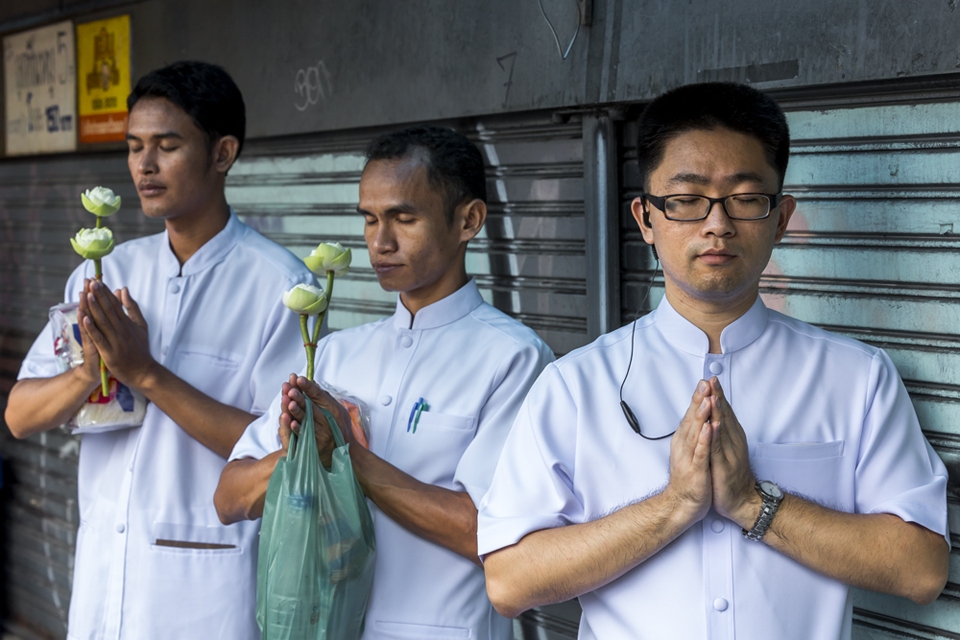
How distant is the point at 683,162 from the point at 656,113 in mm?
171

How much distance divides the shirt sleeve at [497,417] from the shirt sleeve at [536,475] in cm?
25

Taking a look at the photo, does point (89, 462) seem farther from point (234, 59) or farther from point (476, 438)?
point (234, 59)

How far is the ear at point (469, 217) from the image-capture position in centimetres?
272

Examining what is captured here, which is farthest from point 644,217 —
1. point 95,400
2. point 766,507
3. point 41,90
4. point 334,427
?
point 41,90

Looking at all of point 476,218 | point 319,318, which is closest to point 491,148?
point 476,218

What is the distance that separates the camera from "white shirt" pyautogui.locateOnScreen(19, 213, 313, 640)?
303 cm

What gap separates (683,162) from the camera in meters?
2.11

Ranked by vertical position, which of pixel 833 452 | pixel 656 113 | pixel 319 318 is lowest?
pixel 833 452

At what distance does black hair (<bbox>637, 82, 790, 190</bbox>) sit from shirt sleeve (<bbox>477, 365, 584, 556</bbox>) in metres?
0.54

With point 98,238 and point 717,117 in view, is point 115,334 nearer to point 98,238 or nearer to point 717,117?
point 98,238

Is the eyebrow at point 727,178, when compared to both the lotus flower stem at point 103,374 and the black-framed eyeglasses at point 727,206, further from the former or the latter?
the lotus flower stem at point 103,374

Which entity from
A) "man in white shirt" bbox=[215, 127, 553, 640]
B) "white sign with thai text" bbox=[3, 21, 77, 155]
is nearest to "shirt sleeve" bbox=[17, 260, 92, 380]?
"man in white shirt" bbox=[215, 127, 553, 640]

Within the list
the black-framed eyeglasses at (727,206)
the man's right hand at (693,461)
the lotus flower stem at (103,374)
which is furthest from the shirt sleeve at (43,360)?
the man's right hand at (693,461)

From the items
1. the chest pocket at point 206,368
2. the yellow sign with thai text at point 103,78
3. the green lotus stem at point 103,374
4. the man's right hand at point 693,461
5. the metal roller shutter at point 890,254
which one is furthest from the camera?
the yellow sign with thai text at point 103,78
